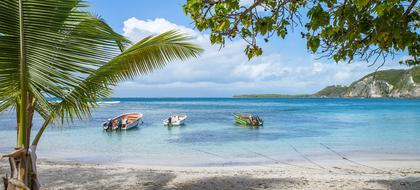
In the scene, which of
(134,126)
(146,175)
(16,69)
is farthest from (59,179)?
(134,126)

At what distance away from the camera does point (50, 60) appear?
3.78 m

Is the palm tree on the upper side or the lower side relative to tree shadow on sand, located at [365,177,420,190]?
upper

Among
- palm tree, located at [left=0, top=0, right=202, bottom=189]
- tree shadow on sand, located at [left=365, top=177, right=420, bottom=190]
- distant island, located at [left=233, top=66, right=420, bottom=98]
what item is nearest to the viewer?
palm tree, located at [left=0, top=0, right=202, bottom=189]

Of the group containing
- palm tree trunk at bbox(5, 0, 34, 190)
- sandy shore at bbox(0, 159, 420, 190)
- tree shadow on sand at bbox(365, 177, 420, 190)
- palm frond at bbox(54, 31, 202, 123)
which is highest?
palm frond at bbox(54, 31, 202, 123)

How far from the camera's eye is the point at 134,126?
2505 centimetres

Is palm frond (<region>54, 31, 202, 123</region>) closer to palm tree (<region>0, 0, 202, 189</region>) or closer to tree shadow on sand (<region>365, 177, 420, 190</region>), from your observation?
palm tree (<region>0, 0, 202, 189</region>)

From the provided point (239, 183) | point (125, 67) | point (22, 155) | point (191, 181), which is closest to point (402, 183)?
point (239, 183)

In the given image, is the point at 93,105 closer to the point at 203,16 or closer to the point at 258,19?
the point at 203,16

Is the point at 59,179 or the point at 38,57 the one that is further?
the point at 59,179

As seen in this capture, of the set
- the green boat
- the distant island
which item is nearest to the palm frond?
the green boat

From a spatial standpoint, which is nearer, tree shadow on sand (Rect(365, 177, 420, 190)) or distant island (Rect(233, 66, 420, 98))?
tree shadow on sand (Rect(365, 177, 420, 190))

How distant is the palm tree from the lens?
12.2 ft

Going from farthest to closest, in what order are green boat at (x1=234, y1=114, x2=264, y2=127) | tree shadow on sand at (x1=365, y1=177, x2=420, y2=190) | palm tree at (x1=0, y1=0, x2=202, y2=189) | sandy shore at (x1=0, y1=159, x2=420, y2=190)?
green boat at (x1=234, y1=114, x2=264, y2=127)
sandy shore at (x1=0, y1=159, x2=420, y2=190)
tree shadow on sand at (x1=365, y1=177, x2=420, y2=190)
palm tree at (x1=0, y1=0, x2=202, y2=189)

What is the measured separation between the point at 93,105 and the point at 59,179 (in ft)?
13.5
